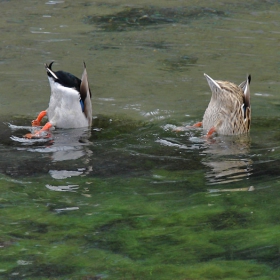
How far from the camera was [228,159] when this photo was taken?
690 centimetres

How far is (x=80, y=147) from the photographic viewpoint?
7355 millimetres

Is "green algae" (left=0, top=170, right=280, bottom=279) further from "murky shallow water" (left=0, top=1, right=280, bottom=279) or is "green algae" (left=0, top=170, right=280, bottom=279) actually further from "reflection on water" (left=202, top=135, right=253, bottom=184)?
"reflection on water" (left=202, top=135, right=253, bottom=184)

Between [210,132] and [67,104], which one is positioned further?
[67,104]

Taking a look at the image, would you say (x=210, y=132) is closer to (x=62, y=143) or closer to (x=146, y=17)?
(x=62, y=143)

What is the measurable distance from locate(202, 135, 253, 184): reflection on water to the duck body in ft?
0.41

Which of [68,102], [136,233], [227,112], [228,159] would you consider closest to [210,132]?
[227,112]

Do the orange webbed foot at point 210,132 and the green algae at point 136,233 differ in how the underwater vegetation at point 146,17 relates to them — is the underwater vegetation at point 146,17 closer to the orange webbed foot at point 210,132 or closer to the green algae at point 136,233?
the orange webbed foot at point 210,132

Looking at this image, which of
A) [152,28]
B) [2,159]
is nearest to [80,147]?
[2,159]

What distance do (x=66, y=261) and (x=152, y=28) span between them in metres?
9.22

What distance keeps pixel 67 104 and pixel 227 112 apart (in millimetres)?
1925

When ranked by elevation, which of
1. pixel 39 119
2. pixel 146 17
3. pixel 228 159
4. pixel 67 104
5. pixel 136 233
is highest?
pixel 146 17

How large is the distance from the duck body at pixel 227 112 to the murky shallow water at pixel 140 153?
15cm

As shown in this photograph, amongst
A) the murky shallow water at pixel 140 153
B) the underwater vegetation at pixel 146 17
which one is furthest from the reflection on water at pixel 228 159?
the underwater vegetation at pixel 146 17

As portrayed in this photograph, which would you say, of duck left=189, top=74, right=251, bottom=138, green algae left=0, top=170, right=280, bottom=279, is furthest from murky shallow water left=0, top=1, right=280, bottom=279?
duck left=189, top=74, right=251, bottom=138
